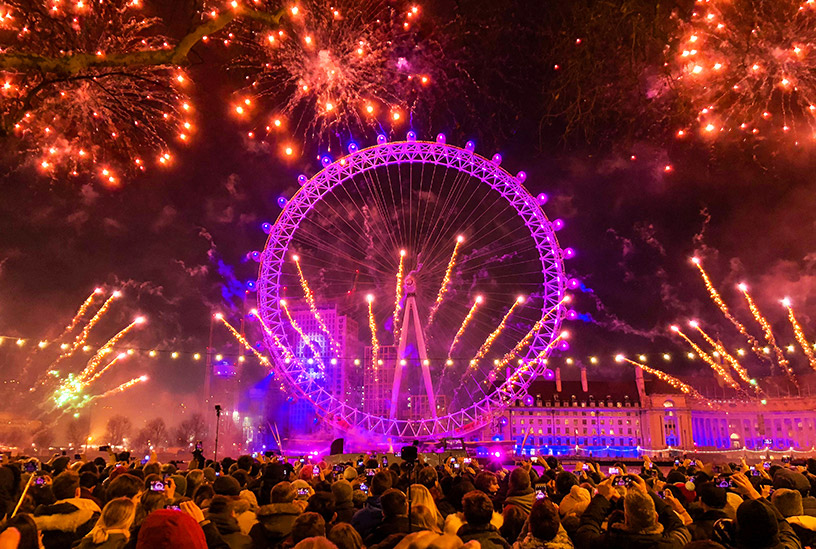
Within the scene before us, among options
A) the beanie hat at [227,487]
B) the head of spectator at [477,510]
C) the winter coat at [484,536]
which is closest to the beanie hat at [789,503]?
the winter coat at [484,536]

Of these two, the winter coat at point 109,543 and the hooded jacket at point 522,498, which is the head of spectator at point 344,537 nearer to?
the winter coat at point 109,543

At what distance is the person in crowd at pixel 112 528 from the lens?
5.12m

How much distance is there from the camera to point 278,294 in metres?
37.2

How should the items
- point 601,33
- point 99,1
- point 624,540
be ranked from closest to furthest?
point 624,540 < point 601,33 < point 99,1

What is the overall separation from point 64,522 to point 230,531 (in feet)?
5.43

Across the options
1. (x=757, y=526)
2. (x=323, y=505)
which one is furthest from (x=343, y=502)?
(x=757, y=526)

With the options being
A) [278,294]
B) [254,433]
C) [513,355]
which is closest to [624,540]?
[513,355]

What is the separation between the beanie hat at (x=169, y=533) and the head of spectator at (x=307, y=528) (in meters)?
0.94

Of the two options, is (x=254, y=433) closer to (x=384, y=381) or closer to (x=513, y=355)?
(x=384, y=381)

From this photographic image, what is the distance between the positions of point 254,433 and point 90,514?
11014 centimetres

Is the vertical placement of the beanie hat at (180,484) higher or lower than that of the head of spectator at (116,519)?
lower

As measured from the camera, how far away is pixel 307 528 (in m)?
4.79

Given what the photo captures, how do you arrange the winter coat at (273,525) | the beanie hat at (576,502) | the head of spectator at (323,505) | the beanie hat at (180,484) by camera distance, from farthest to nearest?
1. the beanie hat at (180,484)
2. the beanie hat at (576,502)
3. the head of spectator at (323,505)
4. the winter coat at (273,525)

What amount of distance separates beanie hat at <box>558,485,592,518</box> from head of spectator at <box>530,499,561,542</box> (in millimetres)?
2185
